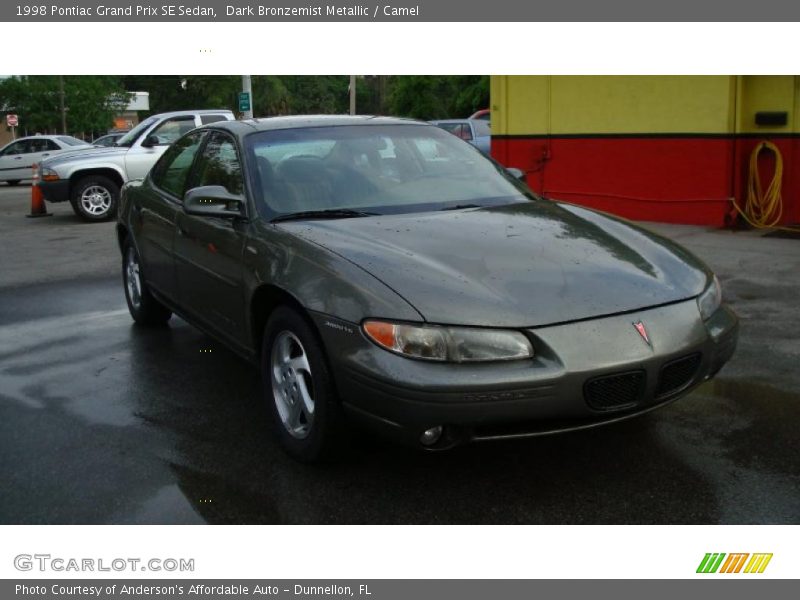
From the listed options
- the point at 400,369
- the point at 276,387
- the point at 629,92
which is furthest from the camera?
the point at 629,92

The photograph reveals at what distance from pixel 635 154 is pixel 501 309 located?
9.10 meters

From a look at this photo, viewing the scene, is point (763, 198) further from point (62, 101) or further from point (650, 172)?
point (62, 101)

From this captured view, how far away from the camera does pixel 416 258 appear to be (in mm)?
3820

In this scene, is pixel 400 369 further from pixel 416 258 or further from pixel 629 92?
pixel 629 92

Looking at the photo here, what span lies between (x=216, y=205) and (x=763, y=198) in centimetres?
816

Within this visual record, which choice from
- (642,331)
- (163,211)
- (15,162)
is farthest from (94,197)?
(15,162)

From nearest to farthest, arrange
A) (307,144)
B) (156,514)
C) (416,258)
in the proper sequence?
(156,514) < (416,258) < (307,144)

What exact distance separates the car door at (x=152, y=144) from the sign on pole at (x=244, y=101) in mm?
5400

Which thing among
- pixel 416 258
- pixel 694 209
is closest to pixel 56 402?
pixel 416 258

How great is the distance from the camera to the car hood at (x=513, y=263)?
3500 mm

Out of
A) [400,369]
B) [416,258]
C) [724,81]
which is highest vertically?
[724,81]

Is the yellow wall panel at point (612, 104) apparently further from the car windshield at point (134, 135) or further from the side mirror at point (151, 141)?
the car windshield at point (134, 135)

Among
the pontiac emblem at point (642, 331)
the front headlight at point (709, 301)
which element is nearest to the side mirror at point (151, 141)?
the front headlight at point (709, 301)

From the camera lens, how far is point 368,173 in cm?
478
